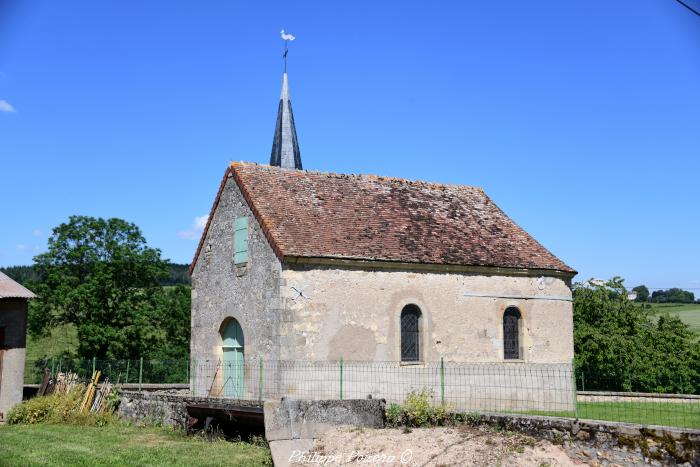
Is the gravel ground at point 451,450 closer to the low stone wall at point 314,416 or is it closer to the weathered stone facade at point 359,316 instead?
the low stone wall at point 314,416

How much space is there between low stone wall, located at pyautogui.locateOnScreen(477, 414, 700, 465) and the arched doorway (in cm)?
847

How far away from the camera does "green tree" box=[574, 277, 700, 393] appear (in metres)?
27.7

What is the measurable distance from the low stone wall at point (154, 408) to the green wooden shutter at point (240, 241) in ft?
13.3

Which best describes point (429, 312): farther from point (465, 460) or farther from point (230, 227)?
point (465, 460)

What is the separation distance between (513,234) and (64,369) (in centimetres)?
1751

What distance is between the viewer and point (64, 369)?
2750 centimetres

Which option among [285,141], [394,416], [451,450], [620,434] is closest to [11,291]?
[394,416]

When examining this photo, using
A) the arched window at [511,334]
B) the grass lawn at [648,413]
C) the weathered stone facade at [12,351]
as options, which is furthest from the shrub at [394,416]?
the weathered stone facade at [12,351]

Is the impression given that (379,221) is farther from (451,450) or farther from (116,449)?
(116,449)

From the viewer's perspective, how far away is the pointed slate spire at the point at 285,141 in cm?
2902

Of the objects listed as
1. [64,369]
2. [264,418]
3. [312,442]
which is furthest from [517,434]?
[64,369]

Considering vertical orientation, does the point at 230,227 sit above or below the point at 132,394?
above

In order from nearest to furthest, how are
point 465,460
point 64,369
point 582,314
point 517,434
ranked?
point 465,460
point 517,434
point 64,369
point 582,314

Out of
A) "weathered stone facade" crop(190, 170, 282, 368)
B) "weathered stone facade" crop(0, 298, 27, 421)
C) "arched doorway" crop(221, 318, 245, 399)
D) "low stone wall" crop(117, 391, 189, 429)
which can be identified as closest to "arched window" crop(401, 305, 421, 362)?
"weathered stone facade" crop(190, 170, 282, 368)
